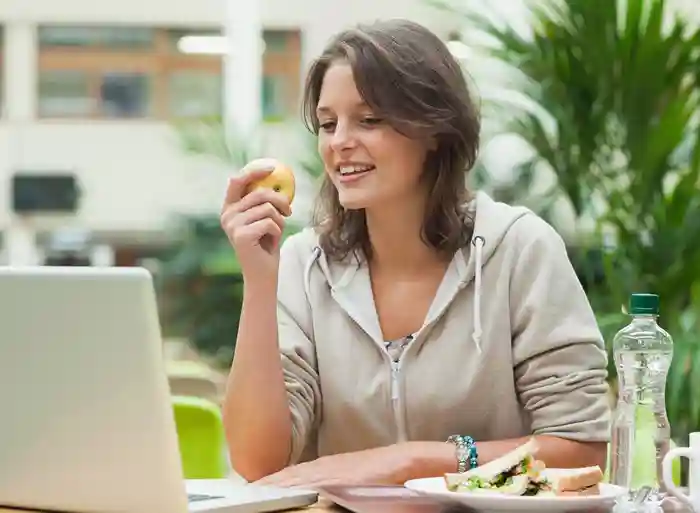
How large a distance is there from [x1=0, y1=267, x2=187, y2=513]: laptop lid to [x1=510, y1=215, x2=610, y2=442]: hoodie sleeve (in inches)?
32.5

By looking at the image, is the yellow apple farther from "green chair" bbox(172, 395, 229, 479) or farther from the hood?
"green chair" bbox(172, 395, 229, 479)

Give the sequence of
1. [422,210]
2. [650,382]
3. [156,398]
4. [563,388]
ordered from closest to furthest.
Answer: [156,398] < [650,382] < [563,388] < [422,210]

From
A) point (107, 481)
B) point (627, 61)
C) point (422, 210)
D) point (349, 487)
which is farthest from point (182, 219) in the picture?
point (107, 481)

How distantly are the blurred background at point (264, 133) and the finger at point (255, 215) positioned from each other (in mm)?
812

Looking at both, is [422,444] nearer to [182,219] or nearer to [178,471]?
[178,471]

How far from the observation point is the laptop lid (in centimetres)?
116

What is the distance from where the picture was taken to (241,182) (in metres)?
1.77

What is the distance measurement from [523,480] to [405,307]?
667mm

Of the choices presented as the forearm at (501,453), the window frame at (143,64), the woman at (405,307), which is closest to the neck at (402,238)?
the woman at (405,307)

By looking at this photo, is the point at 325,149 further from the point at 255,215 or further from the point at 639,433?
the point at 639,433

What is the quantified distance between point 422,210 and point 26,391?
93 centimetres

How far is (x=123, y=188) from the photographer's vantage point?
3.84 meters

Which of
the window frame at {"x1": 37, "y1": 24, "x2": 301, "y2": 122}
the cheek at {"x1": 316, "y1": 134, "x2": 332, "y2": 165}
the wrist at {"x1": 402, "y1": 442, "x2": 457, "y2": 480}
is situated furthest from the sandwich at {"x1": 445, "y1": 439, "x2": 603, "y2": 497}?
the window frame at {"x1": 37, "y1": 24, "x2": 301, "y2": 122}

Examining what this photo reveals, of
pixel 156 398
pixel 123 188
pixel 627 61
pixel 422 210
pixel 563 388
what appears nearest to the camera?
pixel 156 398
